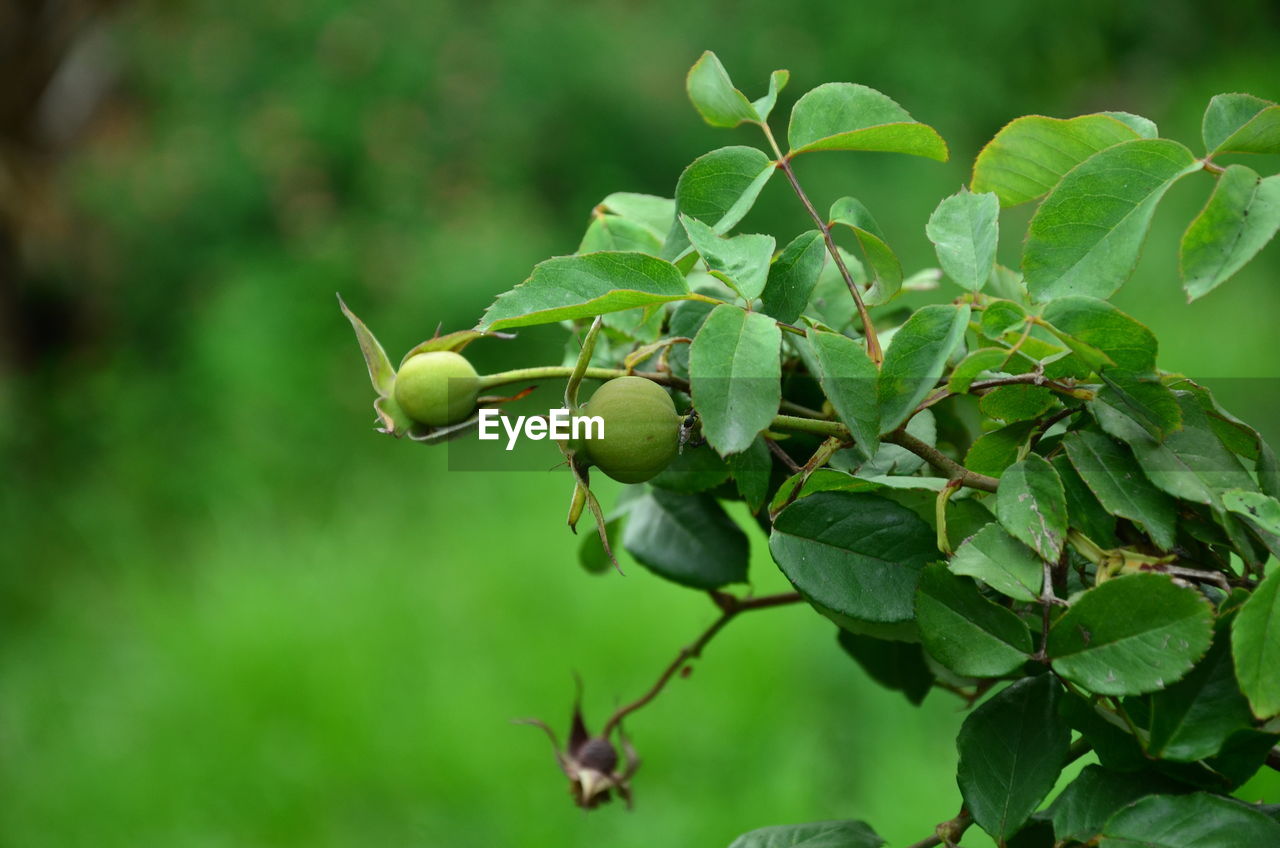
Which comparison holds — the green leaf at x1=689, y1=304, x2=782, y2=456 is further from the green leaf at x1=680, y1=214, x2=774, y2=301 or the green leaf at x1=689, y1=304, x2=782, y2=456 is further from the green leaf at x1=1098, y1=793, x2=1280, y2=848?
the green leaf at x1=1098, y1=793, x2=1280, y2=848

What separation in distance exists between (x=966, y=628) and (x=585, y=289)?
0.13 metres

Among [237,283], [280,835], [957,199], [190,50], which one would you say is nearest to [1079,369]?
[957,199]

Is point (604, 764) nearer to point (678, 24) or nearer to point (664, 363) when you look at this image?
point (664, 363)

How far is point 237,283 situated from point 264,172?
0.89ft

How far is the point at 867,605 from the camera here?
0.32 metres

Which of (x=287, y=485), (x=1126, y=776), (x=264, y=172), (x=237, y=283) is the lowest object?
(x=287, y=485)

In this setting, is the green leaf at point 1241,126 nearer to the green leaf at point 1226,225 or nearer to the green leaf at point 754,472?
the green leaf at point 1226,225

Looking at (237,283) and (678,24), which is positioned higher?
(678,24)

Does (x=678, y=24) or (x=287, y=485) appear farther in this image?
(x=678, y=24)

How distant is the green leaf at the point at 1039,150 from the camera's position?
0.33 m

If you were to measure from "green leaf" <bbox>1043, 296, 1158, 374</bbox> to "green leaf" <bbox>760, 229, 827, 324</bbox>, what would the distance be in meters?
0.06

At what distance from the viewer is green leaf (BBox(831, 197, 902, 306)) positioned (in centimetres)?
34

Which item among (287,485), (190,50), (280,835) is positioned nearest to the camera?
(280,835)

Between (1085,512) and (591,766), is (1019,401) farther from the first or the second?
(591,766)
